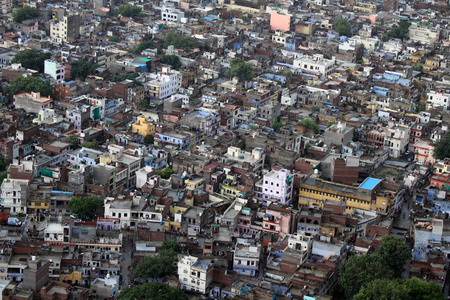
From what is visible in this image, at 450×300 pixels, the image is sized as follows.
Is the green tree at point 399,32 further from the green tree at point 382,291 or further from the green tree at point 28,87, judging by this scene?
the green tree at point 382,291

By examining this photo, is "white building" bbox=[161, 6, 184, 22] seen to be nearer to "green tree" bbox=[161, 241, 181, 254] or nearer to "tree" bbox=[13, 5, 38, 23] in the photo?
"tree" bbox=[13, 5, 38, 23]

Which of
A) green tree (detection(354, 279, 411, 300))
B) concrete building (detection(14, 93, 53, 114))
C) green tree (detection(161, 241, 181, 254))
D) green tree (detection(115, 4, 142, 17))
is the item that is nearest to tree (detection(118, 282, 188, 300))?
green tree (detection(161, 241, 181, 254))

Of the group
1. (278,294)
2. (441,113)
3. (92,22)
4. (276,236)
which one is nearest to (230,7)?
(92,22)

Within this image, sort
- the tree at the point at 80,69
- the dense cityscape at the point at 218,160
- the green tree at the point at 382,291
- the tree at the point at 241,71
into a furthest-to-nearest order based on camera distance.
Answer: the tree at the point at 241,71 → the tree at the point at 80,69 → the dense cityscape at the point at 218,160 → the green tree at the point at 382,291

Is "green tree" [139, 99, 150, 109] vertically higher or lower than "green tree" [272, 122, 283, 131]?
lower

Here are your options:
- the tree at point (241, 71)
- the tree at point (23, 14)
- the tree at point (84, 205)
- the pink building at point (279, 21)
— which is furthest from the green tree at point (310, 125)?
the tree at point (23, 14)

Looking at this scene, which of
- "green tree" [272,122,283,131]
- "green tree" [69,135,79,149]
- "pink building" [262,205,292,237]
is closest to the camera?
"pink building" [262,205,292,237]
